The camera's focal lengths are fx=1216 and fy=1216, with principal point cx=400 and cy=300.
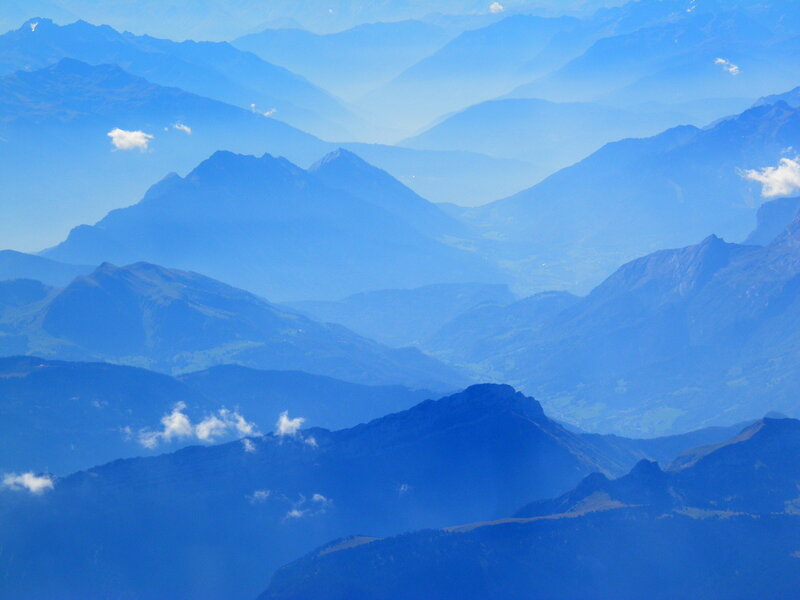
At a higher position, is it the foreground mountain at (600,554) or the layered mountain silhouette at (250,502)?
the layered mountain silhouette at (250,502)

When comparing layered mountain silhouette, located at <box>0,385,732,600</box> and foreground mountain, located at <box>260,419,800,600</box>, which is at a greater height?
layered mountain silhouette, located at <box>0,385,732,600</box>

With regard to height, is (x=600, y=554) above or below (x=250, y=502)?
below

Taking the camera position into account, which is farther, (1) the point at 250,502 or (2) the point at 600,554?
(1) the point at 250,502

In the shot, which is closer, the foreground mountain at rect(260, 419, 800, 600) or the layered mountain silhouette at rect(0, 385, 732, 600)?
the foreground mountain at rect(260, 419, 800, 600)

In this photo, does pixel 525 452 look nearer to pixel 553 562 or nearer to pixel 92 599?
pixel 553 562
